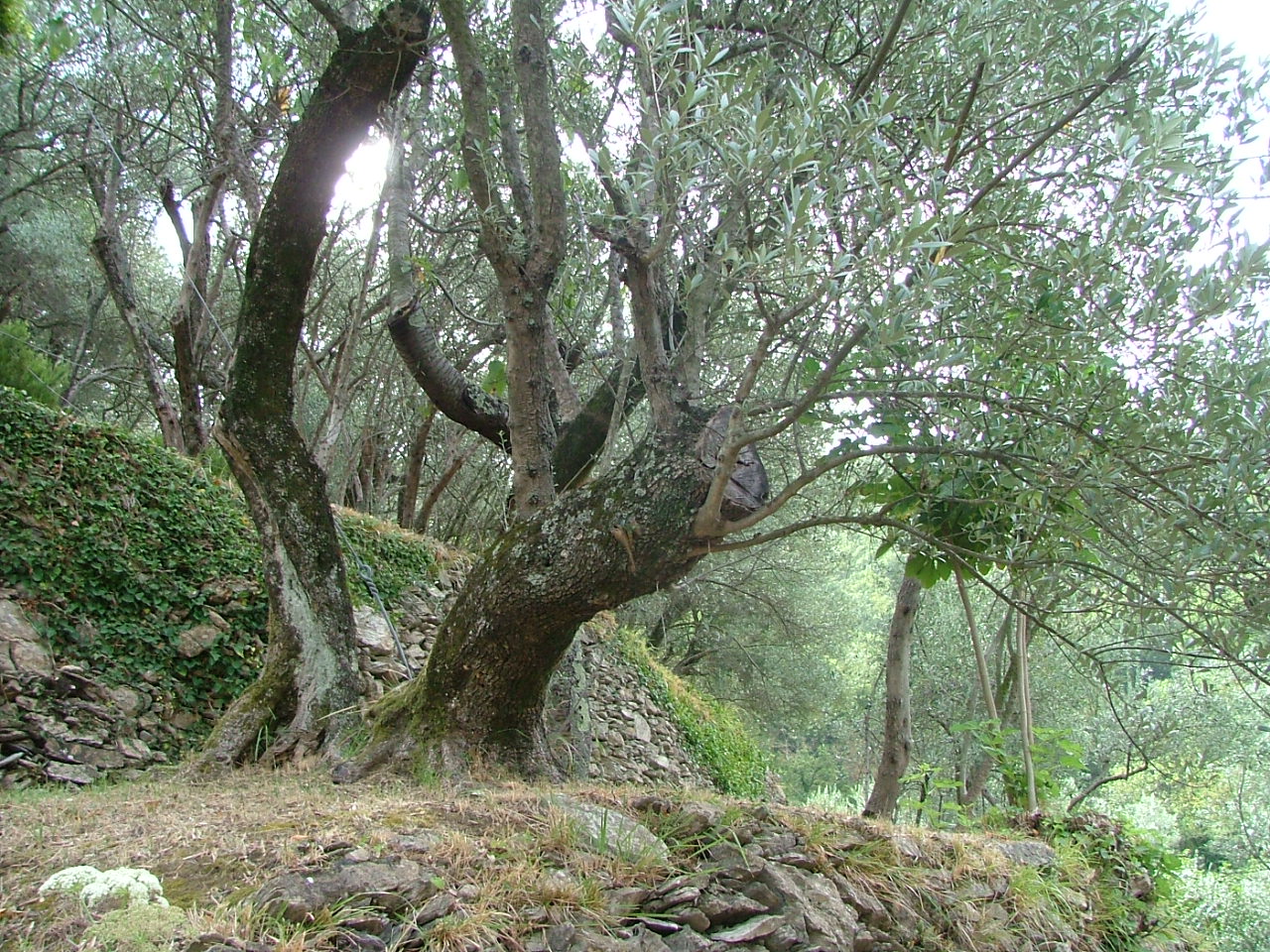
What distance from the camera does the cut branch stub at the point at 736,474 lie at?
11.9ft

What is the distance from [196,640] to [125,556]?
84cm

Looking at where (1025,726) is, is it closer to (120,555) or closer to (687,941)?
(687,941)

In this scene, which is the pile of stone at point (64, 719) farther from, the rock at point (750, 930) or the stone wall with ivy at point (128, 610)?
the rock at point (750, 930)

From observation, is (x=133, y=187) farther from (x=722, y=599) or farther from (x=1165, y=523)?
(x=1165, y=523)

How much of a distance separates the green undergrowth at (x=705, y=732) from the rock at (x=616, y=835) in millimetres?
7035

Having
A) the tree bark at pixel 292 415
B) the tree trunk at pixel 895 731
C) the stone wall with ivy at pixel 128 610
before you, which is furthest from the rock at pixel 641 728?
the tree bark at pixel 292 415

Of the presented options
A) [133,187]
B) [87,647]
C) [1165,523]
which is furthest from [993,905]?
[133,187]

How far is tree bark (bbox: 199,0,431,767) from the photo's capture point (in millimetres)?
4645

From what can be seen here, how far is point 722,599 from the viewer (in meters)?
14.9

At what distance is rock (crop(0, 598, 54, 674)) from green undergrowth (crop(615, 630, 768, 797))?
19.5 ft

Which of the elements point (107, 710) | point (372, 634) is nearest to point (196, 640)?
point (107, 710)

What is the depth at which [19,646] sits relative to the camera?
5.51m

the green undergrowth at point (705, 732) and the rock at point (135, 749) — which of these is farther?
the green undergrowth at point (705, 732)

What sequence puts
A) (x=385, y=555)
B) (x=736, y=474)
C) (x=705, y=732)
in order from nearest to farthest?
(x=736, y=474) → (x=385, y=555) → (x=705, y=732)
